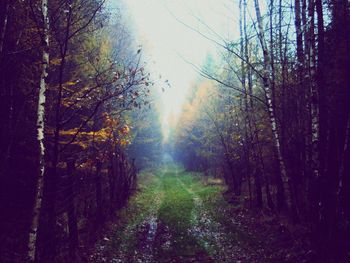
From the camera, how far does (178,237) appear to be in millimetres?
12680

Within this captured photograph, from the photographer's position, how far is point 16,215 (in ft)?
37.7

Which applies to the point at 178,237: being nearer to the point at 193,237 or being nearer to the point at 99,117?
the point at 193,237

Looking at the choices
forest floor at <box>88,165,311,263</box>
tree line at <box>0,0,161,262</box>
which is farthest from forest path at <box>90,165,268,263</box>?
tree line at <box>0,0,161,262</box>

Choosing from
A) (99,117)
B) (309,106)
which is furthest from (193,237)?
(309,106)

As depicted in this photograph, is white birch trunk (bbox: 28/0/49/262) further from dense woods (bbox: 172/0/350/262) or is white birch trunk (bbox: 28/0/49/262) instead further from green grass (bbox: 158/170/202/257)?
green grass (bbox: 158/170/202/257)

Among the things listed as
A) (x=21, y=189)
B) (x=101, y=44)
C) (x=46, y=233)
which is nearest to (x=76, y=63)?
(x=101, y=44)

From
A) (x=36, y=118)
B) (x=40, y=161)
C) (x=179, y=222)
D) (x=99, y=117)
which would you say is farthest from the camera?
(x=179, y=222)

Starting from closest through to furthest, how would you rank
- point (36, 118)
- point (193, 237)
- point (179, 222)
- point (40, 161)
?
point (40, 161)
point (36, 118)
point (193, 237)
point (179, 222)

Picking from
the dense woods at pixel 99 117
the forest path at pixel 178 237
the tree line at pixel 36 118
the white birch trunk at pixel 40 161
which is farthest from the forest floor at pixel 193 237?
the white birch trunk at pixel 40 161

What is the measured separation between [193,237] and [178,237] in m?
0.60

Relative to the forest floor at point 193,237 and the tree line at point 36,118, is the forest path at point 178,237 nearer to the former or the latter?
the forest floor at point 193,237

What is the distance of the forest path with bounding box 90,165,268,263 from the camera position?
1040 cm

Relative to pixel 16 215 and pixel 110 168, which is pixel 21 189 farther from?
pixel 110 168

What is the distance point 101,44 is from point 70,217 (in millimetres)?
8927
